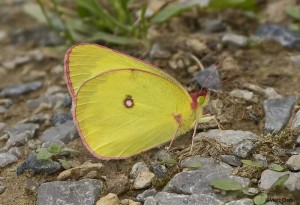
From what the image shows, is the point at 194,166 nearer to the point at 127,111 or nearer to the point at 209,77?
the point at 127,111

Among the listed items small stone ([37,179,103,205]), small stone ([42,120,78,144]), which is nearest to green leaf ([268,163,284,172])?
small stone ([37,179,103,205])

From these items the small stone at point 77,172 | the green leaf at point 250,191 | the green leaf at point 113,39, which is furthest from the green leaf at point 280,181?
the green leaf at point 113,39

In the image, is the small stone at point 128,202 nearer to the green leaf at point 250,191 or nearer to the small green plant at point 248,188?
the small green plant at point 248,188

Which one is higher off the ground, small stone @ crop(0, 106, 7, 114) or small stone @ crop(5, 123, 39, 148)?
small stone @ crop(0, 106, 7, 114)

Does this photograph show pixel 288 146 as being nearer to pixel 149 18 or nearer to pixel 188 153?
pixel 188 153

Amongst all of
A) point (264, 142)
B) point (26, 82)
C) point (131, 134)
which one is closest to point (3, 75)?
point (26, 82)

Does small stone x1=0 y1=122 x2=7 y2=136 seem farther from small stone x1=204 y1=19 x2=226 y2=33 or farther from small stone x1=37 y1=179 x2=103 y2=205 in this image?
small stone x1=204 y1=19 x2=226 y2=33

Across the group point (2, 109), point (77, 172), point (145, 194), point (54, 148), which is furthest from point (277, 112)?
point (2, 109)
